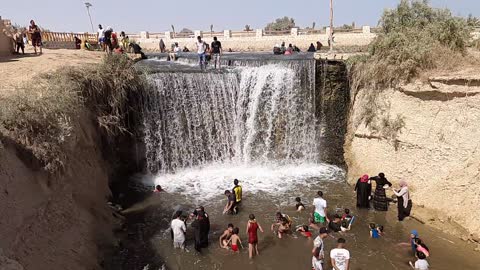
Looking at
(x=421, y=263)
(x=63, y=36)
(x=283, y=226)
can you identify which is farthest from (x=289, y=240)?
(x=63, y=36)

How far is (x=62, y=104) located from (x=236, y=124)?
7.29m

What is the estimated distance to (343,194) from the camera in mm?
12461

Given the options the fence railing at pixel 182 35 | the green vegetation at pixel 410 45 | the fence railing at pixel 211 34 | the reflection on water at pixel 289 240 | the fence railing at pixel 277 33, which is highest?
the fence railing at pixel 182 35

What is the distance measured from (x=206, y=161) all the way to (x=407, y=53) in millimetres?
8114

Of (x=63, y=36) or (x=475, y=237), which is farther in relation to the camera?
(x=63, y=36)

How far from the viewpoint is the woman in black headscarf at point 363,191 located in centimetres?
1120

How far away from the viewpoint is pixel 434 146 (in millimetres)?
10922

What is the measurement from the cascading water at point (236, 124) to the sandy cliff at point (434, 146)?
8.18 ft

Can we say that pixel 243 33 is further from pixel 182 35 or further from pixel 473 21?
pixel 473 21

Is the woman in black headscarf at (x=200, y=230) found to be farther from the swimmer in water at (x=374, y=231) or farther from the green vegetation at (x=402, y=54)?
the green vegetation at (x=402, y=54)

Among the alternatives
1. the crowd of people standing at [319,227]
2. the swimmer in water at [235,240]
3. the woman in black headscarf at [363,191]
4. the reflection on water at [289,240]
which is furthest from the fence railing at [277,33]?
the swimmer in water at [235,240]

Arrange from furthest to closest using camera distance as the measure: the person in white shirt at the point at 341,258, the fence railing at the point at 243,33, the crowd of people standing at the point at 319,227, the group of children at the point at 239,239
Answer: the fence railing at the point at 243,33
the group of children at the point at 239,239
the crowd of people standing at the point at 319,227
the person in white shirt at the point at 341,258

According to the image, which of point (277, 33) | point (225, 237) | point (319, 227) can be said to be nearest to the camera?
point (225, 237)

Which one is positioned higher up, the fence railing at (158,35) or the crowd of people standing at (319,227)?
the fence railing at (158,35)
